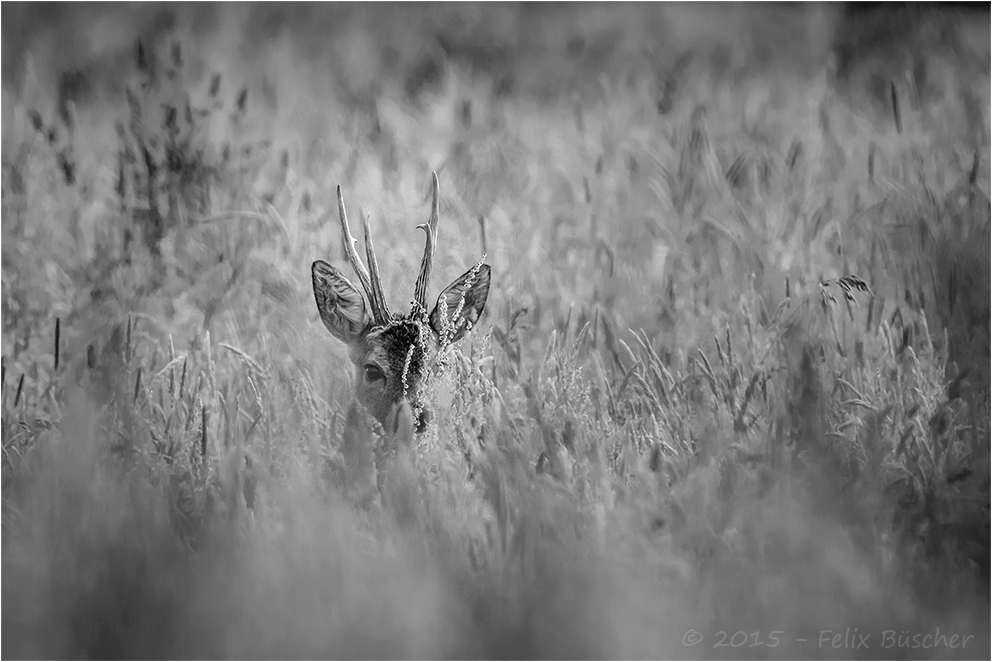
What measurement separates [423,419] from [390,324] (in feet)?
0.95

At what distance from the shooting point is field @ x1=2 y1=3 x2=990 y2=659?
7.96 feet

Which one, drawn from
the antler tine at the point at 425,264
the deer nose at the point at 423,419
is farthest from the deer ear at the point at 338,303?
the deer nose at the point at 423,419

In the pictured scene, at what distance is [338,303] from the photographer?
94.2 inches

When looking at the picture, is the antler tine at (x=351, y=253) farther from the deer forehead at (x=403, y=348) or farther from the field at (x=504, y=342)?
the deer forehead at (x=403, y=348)

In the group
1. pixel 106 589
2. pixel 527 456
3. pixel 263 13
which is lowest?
pixel 106 589

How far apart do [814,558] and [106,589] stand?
2.13 m

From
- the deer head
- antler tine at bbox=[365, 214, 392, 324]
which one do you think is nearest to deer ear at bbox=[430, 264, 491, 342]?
the deer head

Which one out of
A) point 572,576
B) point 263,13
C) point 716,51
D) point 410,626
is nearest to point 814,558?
point 572,576

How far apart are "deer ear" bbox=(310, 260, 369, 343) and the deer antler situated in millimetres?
32

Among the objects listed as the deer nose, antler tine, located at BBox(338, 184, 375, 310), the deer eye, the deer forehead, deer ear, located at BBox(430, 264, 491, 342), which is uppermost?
antler tine, located at BBox(338, 184, 375, 310)

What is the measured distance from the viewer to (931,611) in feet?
8.14

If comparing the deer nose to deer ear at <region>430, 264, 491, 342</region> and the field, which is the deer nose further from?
deer ear at <region>430, 264, 491, 342</region>

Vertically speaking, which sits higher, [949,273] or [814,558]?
[949,273]

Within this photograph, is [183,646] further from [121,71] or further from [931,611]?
[931,611]
